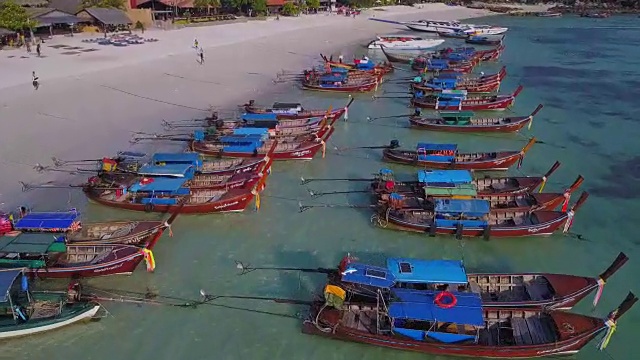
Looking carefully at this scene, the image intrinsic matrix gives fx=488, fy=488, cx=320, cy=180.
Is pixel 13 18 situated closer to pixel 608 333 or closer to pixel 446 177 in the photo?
pixel 446 177

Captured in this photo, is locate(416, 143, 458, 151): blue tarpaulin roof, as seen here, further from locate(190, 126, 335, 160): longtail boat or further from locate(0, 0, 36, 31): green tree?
locate(0, 0, 36, 31): green tree

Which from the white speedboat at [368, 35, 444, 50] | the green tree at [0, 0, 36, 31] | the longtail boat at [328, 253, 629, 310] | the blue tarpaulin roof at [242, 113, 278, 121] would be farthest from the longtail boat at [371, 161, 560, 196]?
the white speedboat at [368, 35, 444, 50]

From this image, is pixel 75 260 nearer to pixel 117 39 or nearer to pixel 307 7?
pixel 117 39

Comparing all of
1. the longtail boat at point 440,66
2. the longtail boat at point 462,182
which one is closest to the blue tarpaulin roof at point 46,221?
the longtail boat at point 462,182

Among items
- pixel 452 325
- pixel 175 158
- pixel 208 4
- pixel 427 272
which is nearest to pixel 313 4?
pixel 208 4

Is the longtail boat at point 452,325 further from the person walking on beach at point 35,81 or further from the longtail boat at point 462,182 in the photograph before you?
the person walking on beach at point 35,81

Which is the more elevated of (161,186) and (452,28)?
(452,28)
